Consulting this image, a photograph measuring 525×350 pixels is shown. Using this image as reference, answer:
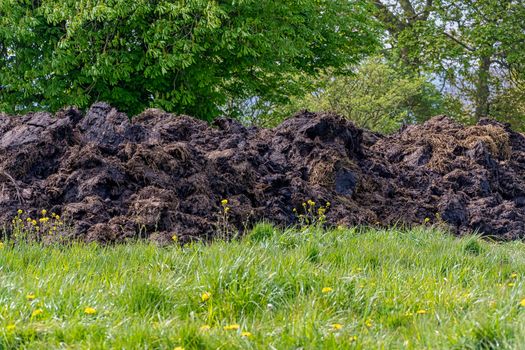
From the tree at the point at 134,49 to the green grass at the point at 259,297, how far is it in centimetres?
679

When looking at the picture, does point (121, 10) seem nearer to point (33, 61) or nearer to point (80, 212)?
point (33, 61)

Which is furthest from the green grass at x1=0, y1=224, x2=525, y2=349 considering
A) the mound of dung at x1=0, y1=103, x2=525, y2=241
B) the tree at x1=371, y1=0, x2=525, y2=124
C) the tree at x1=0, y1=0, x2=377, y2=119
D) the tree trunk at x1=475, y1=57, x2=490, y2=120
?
the tree trunk at x1=475, y1=57, x2=490, y2=120

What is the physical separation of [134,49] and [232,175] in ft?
19.5

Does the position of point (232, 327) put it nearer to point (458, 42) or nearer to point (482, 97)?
point (458, 42)

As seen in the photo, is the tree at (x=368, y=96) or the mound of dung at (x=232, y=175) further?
the tree at (x=368, y=96)

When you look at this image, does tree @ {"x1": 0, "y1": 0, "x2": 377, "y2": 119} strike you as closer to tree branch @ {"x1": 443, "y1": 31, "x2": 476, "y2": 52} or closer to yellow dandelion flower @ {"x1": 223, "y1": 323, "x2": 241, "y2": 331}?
yellow dandelion flower @ {"x1": 223, "y1": 323, "x2": 241, "y2": 331}

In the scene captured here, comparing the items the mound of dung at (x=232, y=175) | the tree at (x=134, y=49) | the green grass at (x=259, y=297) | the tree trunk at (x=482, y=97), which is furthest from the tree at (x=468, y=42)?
the green grass at (x=259, y=297)

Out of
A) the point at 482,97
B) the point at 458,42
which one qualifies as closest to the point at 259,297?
the point at 458,42

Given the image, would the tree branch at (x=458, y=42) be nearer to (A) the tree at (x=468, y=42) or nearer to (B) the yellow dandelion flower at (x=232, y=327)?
(A) the tree at (x=468, y=42)

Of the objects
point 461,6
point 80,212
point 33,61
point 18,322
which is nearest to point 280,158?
point 80,212

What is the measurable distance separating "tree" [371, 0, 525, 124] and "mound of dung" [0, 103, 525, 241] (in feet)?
36.9

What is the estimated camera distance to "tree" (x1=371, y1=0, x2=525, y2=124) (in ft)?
63.9

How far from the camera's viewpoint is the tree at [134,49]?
A: 11.2 metres

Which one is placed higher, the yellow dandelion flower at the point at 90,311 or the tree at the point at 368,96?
the tree at the point at 368,96
